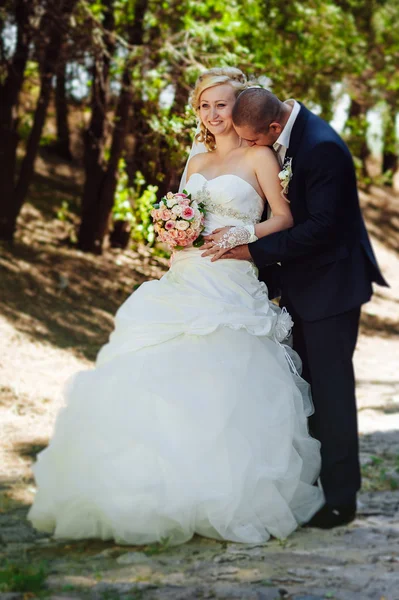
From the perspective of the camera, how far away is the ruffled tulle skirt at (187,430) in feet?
12.5

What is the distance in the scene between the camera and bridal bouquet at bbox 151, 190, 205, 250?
13.7 ft

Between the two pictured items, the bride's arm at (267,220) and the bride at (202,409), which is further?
the bride's arm at (267,220)

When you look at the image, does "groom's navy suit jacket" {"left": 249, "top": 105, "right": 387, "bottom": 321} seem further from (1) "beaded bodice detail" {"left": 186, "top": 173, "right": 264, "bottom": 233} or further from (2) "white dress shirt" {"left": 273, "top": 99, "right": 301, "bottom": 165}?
(1) "beaded bodice detail" {"left": 186, "top": 173, "right": 264, "bottom": 233}

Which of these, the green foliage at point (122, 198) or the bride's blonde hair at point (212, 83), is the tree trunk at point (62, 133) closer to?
the green foliage at point (122, 198)

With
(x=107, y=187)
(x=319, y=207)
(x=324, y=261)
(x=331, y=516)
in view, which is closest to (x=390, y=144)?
(x=107, y=187)

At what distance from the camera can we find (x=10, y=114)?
38.2 feet

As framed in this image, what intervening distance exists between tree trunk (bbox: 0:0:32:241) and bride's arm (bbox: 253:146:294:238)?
7.74 meters

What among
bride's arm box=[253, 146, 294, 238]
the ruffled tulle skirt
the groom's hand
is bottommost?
the ruffled tulle skirt

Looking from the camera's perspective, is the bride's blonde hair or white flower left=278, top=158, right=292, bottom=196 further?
the bride's blonde hair

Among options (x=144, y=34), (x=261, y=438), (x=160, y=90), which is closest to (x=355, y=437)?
(x=261, y=438)

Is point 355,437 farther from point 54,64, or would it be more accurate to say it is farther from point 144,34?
point 144,34

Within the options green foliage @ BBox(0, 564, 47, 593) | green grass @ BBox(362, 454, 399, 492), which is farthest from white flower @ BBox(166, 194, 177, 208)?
green grass @ BBox(362, 454, 399, 492)

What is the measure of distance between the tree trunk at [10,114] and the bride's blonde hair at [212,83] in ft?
23.9

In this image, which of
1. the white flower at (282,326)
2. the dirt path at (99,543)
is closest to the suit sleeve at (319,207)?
the white flower at (282,326)
